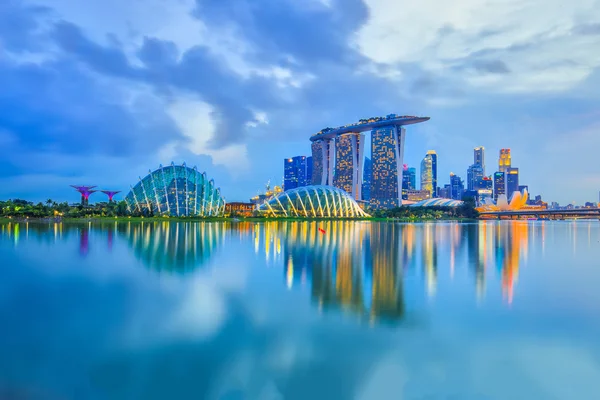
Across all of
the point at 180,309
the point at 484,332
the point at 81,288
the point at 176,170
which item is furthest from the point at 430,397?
the point at 176,170

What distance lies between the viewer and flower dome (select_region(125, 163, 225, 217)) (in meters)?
94.2

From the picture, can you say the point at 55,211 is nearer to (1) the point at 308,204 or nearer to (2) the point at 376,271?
(1) the point at 308,204

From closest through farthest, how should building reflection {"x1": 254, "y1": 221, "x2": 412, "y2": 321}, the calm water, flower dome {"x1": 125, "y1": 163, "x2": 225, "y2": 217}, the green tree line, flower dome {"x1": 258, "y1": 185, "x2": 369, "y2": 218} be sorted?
the calm water < building reflection {"x1": 254, "y1": 221, "x2": 412, "y2": 321} < the green tree line < flower dome {"x1": 125, "y1": 163, "x2": 225, "y2": 217} < flower dome {"x1": 258, "y1": 185, "x2": 369, "y2": 218}

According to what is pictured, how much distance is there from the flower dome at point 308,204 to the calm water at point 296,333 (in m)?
87.5

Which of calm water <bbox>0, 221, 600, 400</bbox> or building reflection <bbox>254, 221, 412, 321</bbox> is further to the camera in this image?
building reflection <bbox>254, 221, 412, 321</bbox>

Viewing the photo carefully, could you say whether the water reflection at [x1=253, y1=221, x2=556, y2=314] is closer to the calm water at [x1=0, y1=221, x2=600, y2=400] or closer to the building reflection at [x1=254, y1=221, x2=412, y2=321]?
the building reflection at [x1=254, y1=221, x2=412, y2=321]

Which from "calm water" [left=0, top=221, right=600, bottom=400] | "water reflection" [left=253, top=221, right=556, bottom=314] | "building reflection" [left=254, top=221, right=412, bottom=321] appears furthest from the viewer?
"water reflection" [left=253, top=221, right=556, bottom=314]

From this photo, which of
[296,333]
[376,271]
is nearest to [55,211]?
[376,271]

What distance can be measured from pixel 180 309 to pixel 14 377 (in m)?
5.03

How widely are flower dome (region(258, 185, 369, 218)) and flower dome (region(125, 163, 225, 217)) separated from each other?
54.5ft

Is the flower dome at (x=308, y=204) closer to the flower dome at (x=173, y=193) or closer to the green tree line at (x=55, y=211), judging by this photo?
the flower dome at (x=173, y=193)

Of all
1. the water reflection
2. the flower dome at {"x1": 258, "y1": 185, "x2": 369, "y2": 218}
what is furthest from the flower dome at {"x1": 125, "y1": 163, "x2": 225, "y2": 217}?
the water reflection

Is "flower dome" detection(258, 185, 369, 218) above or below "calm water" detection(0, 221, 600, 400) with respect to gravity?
above

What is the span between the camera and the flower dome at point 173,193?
9425 cm
